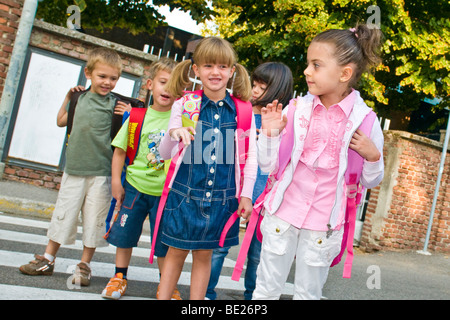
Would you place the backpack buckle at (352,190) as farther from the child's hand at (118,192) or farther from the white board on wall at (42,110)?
the white board on wall at (42,110)

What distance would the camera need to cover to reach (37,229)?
5570mm

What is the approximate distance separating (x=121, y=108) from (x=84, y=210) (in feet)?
2.90

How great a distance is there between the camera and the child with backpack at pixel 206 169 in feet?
9.23

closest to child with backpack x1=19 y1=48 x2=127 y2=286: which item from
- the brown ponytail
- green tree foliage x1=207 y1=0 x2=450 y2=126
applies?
the brown ponytail

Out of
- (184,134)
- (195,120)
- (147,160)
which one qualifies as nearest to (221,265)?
(147,160)

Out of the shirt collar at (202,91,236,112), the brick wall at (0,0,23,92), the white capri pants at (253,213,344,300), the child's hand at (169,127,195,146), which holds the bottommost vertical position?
Answer: the white capri pants at (253,213,344,300)

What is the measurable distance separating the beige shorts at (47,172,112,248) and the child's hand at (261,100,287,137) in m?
1.81

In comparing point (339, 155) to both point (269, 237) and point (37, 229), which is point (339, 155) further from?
point (37, 229)

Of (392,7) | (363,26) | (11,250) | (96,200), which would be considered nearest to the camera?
(363,26)

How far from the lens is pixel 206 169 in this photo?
284 centimetres

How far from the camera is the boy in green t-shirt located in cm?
353

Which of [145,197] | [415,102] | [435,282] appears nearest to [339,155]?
[145,197]

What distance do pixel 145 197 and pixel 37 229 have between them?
2.63 meters

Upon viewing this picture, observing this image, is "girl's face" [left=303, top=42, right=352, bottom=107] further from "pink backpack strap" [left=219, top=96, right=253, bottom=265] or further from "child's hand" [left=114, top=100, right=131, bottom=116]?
"child's hand" [left=114, top=100, right=131, bottom=116]
